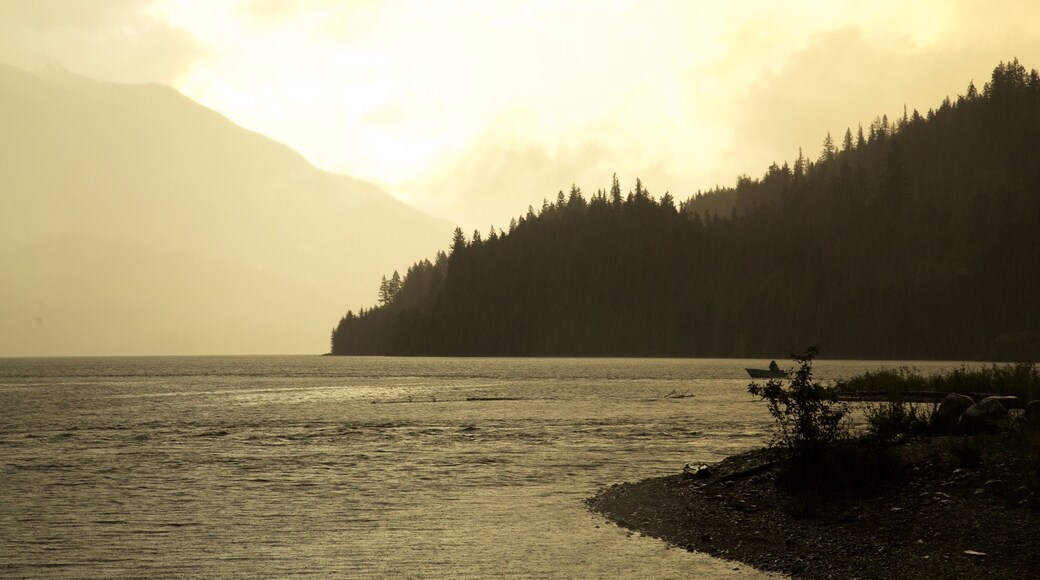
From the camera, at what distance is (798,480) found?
93.9ft

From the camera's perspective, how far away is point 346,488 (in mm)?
37938

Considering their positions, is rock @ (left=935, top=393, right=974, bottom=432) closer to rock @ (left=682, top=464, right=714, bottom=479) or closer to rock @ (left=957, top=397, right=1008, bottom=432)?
rock @ (left=957, top=397, right=1008, bottom=432)

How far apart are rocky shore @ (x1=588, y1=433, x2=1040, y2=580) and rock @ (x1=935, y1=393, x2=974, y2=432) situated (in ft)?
8.15

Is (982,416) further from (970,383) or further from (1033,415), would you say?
(970,383)

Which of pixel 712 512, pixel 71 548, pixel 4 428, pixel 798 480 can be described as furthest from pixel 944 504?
pixel 4 428

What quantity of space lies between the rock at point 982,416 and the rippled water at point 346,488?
41.1 ft

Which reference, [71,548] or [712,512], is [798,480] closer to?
[712,512]

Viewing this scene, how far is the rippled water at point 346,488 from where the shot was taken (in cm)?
2452

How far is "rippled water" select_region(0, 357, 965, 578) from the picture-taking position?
80.4 ft

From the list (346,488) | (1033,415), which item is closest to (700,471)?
(1033,415)

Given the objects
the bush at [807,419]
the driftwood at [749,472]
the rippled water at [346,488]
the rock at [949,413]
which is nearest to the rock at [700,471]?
the driftwood at [749,472]

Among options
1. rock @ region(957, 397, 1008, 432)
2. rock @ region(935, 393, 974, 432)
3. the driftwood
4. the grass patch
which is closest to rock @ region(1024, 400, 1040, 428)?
rock @ region(957, 397, 1008, 432)

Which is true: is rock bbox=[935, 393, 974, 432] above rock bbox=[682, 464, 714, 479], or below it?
above

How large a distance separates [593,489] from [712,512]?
836cm
